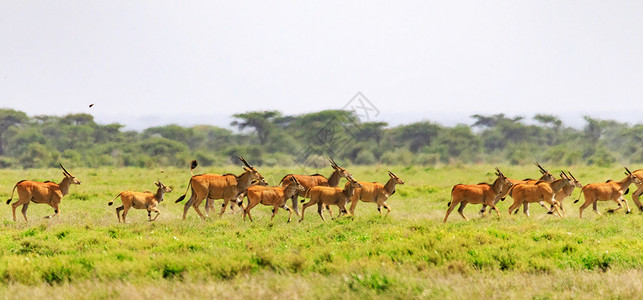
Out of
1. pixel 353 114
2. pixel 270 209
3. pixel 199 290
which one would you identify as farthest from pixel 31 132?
pixel 199 290

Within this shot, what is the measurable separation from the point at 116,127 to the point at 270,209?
71.9 m

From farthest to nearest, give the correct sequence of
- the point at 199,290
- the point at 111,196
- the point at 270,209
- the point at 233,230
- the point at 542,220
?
the point at 111,196
the point at 270,209
the point at 542,220
the point at 233,230
the point at 199,290

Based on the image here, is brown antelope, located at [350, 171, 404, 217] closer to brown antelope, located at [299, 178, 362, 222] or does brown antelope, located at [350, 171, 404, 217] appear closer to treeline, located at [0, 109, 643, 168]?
brown antelope, located at [299, 178, 362, 222]

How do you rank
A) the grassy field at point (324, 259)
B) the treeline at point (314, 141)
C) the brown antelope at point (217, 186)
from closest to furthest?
the grassy field at point (324, 259)
the brown antelope at point (217, 186)
the treeline at point (314, 141)

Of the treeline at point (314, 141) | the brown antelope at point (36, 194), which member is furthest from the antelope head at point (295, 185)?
the treeline at point (314, 141)

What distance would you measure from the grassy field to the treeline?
157ft

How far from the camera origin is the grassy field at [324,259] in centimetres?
1017

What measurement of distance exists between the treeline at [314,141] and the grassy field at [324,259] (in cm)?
4777

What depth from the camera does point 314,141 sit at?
268ft

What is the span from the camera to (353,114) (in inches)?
3344

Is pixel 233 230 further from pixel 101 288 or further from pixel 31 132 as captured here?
pixel 31 132

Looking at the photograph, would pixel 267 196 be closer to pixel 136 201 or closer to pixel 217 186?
pixel 217 186

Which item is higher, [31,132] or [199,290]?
[199,290]

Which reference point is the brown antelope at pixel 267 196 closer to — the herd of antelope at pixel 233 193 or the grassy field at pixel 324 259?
the herd of antelope at pixel 233 193
